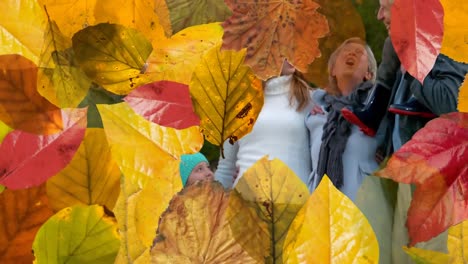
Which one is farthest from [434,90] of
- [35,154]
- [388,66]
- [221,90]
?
[35,154]

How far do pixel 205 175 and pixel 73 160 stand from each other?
79 mm

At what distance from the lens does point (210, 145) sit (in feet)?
1.16

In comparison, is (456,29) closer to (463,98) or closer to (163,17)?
(463,98)

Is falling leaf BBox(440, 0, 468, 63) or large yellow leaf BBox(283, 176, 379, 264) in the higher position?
falling leaf BBox(440, 0, 468, 63)

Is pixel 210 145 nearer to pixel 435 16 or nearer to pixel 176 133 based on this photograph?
pixel 176 133

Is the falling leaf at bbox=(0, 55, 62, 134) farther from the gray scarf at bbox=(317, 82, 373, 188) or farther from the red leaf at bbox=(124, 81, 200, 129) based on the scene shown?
the gray scarf at bbox=(317, 82, 373, 188)

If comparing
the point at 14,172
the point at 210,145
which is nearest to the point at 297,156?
the point at 210,145

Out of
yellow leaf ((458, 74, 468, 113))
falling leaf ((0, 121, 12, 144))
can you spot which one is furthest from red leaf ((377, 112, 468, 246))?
falling leaf ((0, 121, 12, 144))

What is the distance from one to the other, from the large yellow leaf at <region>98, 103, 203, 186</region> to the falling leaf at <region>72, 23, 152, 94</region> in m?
0.02

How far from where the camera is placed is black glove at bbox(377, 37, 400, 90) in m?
0.32

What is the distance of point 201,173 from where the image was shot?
35 centimetres

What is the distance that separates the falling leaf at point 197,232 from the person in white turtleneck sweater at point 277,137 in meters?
0.02

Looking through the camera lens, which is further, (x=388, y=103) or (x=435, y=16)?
(x=388, y=103)

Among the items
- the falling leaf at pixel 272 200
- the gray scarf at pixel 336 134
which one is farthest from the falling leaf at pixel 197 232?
the gray scarf at pixel 336 134
